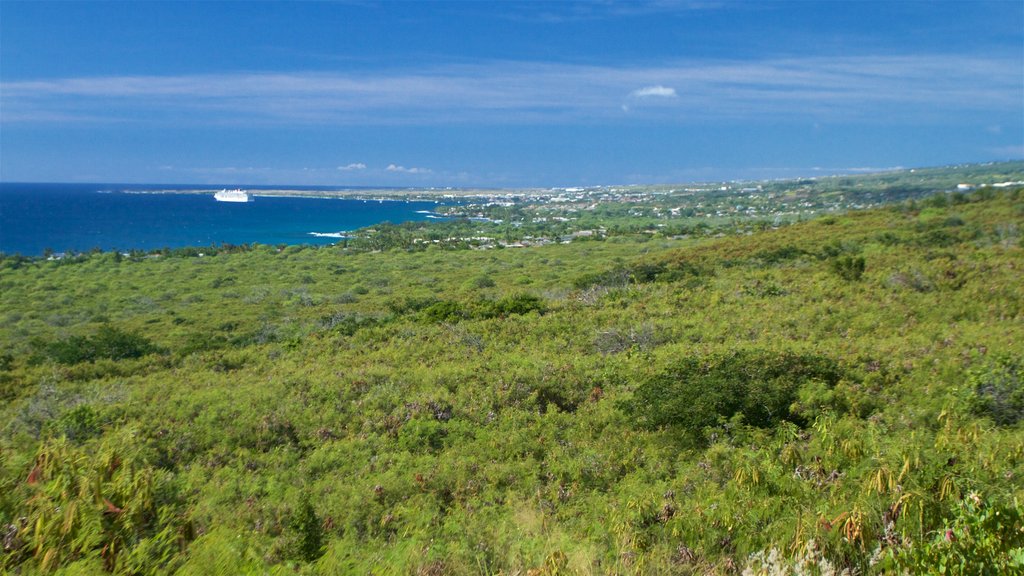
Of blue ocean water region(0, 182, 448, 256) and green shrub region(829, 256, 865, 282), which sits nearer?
green shrub region(829, 256, 865, 282)

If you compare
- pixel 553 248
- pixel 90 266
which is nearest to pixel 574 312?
pixel 553 248

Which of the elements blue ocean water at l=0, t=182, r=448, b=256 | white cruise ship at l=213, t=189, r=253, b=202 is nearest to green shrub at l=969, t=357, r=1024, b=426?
blue ocean water at l=0, t=182, r=448, b=256

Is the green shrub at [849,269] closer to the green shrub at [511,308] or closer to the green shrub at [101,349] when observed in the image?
the green shrub at [511,308]

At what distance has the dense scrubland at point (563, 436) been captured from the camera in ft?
13.6

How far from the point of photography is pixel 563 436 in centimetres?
777

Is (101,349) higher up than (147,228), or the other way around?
(147,228)

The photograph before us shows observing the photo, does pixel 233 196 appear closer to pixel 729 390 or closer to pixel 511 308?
pixel 511 308

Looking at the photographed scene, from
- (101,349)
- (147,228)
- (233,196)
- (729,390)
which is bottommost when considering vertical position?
(101,349)

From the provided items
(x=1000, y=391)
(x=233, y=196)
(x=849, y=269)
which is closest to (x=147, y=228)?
(x=233, y=196)

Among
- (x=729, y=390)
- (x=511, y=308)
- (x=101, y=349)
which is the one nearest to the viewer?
(x=729, y=390)

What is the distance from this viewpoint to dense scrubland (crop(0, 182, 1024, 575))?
416 cm

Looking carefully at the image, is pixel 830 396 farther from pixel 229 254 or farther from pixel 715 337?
pixel 229 254

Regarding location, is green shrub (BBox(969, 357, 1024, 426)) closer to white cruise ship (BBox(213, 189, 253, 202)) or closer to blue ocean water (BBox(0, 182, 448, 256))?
blue ocean water (BBox(0, 182, 448, 256))

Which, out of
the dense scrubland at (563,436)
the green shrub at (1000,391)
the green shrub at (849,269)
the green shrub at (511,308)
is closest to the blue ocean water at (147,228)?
the green shrub at (511,308)
